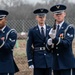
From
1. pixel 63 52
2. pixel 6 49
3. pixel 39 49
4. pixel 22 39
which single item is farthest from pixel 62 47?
pixel 22 39

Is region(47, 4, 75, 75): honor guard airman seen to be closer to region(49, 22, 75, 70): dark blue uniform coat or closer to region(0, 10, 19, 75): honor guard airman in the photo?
region(49, 22, 75, 70): dark blue uniform coat

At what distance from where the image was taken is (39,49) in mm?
6000

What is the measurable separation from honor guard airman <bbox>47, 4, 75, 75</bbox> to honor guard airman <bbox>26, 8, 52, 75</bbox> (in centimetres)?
52

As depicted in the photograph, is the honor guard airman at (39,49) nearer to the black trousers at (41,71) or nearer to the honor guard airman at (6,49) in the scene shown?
the black trousers at (41,71)

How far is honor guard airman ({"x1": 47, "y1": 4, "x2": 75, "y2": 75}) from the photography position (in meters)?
5.29

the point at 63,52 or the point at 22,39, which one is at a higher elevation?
the point at 63,52

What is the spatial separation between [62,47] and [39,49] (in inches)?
29.1

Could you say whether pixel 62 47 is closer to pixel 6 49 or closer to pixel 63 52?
pixel 63 52

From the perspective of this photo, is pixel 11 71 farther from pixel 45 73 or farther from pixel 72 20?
pixel 72 20

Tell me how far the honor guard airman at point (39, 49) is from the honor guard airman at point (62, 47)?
52cm

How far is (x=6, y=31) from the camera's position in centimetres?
535

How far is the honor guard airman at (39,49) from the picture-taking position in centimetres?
598

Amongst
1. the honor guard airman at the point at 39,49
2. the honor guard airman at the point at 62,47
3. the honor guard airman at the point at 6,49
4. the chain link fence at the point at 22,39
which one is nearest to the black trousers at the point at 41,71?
the honor guard airman at the point at 39,49

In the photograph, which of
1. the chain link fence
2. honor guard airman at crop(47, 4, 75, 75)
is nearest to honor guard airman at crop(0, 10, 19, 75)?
honor guard airman at crop(47, 4, 75, 75)
